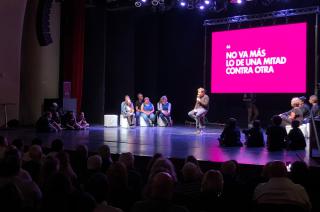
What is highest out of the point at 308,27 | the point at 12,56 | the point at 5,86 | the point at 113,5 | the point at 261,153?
the point at 113,5

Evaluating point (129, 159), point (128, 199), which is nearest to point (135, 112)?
point (129, 159)

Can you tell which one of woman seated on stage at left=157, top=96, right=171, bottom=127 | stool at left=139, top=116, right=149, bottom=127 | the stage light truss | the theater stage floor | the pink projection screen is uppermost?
the stage light truss

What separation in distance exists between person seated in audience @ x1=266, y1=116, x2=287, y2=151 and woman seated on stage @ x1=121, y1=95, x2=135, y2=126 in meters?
6.24

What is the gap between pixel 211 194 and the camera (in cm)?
314

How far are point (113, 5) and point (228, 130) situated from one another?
7.79 metres

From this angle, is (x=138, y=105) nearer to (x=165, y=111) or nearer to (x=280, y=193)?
(x=165, y=111)

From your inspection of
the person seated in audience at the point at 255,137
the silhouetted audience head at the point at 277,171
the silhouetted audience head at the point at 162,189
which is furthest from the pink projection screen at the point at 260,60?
the silhouetted audience head at the point at 162,189

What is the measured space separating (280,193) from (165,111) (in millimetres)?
10190

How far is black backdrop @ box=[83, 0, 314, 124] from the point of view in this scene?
14.1m

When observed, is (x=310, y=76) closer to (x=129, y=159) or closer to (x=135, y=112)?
(x=135, y=112)

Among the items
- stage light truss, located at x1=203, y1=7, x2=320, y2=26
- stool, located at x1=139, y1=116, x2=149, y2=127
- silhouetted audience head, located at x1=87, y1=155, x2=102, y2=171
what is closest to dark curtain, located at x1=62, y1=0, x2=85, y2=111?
stool, located at x1=139, y1=116, x2=149, y2=127

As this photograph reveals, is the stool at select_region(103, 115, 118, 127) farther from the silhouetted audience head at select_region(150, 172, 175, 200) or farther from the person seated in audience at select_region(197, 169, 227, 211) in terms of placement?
the silhouetted audience head at select_region(150, 172, 175, 200)

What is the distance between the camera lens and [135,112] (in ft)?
45.7

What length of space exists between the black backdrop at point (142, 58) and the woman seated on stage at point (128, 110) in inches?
40.1
